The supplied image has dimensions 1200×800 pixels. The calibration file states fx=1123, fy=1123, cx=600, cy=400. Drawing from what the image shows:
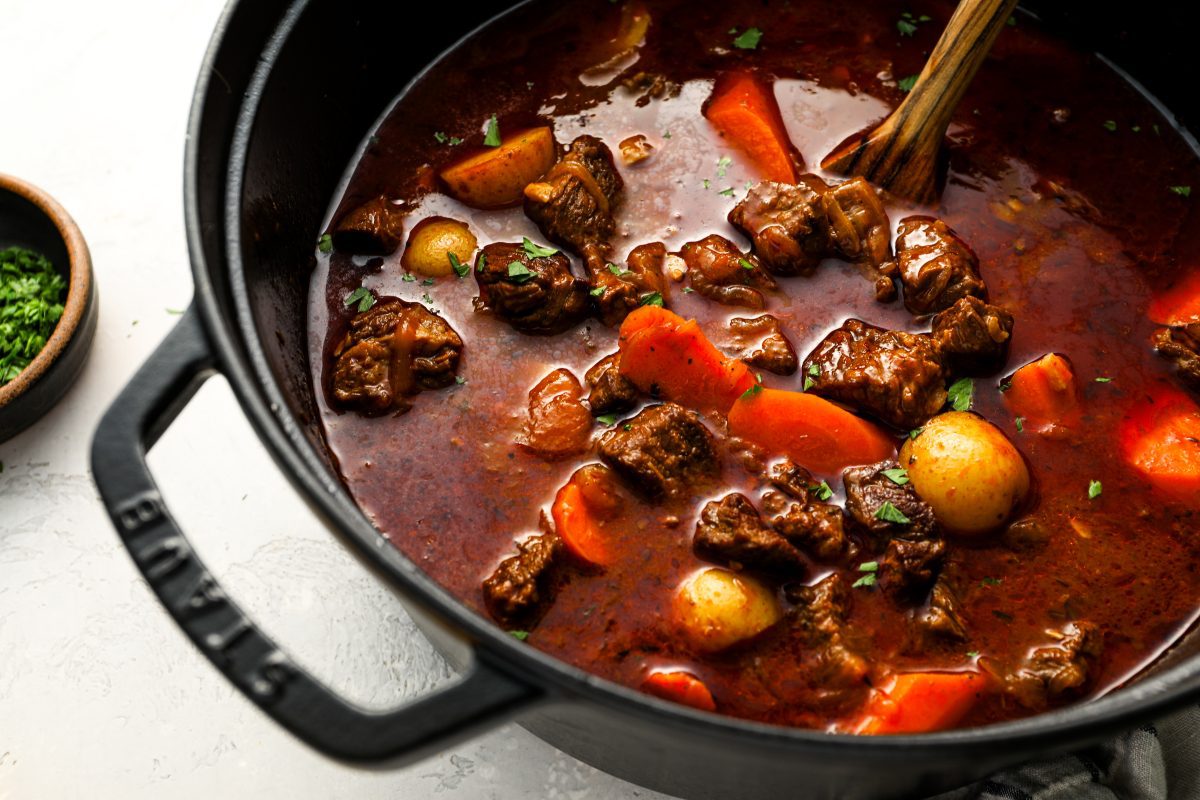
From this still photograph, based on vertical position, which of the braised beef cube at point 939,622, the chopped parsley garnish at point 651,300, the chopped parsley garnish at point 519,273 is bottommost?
the braised beef cube at point 939,622

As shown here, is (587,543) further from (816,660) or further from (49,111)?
(49,111)

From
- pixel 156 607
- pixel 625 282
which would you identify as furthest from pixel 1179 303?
pixel 156 607

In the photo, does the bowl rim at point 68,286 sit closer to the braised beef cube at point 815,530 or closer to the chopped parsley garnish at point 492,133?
the chopped parsley garnish at point 492,133

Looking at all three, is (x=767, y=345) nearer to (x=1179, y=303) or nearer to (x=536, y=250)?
(x=536, y=250)

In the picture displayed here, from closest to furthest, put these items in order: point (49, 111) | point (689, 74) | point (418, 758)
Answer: point (418, 758) < point (689, 74) < point (49, 111)

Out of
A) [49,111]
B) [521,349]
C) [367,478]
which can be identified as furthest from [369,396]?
[49,111]

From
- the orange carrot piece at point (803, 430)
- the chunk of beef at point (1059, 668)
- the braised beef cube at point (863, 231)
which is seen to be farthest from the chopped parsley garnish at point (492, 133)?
the chunk of beef at point (1059, 668)
